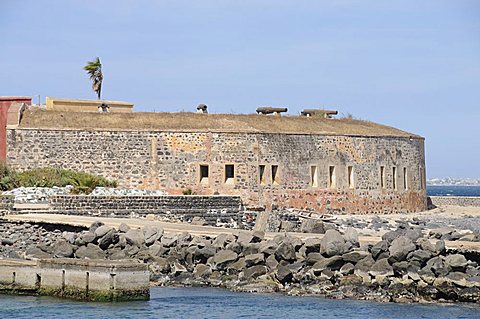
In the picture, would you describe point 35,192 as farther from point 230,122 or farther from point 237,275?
point 237,275

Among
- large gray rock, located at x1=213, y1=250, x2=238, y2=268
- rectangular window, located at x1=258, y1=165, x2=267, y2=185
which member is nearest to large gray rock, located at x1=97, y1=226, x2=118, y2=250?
large gray rock, located at x1=213, y1=250, x2=238, y2=268

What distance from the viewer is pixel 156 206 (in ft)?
107

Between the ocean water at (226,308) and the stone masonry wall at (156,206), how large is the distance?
34.4ft

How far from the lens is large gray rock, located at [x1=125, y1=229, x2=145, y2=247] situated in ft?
84.8

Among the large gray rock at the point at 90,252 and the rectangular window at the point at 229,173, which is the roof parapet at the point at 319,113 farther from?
the large gray rock at the point at 90,252

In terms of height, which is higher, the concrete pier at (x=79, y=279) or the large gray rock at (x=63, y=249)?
the large gray rock at (x=63, y=249)

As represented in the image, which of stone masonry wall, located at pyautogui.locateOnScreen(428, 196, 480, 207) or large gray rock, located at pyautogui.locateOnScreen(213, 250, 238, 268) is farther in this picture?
stone masonry wall, located at pyautogui.locateOnScreen(428, 196, 480, 207)

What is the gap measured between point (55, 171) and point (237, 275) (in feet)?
47.8

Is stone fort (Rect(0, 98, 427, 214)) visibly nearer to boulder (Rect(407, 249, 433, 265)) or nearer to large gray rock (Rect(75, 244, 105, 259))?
large gray rock (Rect(75, 244, 105, 259))

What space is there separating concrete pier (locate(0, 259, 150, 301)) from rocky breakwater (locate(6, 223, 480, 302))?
333 centimetres

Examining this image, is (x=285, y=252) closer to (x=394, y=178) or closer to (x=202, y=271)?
(x=202, y=271)

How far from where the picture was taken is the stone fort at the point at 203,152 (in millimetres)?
37438

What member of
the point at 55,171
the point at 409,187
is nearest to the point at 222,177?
the point at 55,171

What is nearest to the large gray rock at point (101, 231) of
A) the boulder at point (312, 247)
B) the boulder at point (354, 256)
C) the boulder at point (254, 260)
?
the boulder at point (254, 260)
